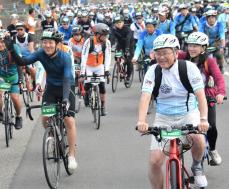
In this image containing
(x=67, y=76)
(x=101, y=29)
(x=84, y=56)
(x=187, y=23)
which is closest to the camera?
A: (x=67, y=76)

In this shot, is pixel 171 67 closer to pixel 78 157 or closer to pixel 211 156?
pixel 211 156

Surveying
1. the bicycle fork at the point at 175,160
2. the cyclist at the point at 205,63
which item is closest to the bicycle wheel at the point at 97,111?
the cyclist at the point at 205,63

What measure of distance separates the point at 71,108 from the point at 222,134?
3216mm

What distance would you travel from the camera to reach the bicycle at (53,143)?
6852mm

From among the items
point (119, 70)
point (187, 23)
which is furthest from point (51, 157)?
point (187, 23)

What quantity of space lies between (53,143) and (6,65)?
3071 millimetres

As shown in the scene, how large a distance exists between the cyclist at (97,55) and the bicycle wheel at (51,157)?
401 cm

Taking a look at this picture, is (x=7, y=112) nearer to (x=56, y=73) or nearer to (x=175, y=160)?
(x=56, y=73)

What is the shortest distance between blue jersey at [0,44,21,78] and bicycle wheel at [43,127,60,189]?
2930 mm

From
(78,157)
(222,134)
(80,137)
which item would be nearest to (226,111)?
(222,134)

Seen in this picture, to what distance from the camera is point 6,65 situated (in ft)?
31.9

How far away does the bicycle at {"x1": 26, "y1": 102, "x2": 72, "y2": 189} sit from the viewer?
6.85 metres

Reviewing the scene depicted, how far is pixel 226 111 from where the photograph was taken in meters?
11.9

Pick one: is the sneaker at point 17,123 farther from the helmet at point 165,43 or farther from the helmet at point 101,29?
the helmet at point 165,43
